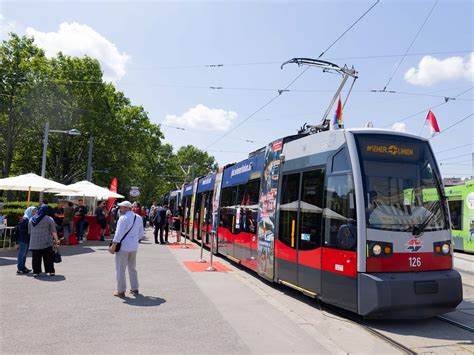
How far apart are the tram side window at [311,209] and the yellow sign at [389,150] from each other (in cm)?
95

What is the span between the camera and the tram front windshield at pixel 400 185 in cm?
630

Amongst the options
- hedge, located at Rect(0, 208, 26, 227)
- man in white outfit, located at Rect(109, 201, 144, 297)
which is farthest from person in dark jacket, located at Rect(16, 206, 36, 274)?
hedge, located at Rect(0, 208, 26, 227)

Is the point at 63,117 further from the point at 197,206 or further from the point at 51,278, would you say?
the point at 51,278

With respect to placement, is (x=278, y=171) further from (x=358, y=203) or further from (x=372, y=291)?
(x=372, y=291)

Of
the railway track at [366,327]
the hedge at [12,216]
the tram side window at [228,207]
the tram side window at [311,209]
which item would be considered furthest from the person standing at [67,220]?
the railway track at [366,327]

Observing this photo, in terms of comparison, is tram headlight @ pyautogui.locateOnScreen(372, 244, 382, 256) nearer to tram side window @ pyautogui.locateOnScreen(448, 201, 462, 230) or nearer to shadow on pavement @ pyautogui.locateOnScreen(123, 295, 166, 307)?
shadow on pavement @ pyautogui.locateOnScreen(123, 295, 166, 307)

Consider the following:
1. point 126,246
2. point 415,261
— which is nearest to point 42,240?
point 126,246

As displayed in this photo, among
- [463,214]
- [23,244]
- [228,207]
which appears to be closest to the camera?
[23,244]

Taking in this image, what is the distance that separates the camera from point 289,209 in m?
8.12

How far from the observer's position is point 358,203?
20.5ft

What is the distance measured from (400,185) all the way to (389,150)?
1.90 feet

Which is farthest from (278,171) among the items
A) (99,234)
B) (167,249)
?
(99,234)

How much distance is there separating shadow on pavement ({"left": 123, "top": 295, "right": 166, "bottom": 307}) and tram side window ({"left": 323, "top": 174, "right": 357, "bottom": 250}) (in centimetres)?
300

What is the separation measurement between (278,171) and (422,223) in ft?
10.7
